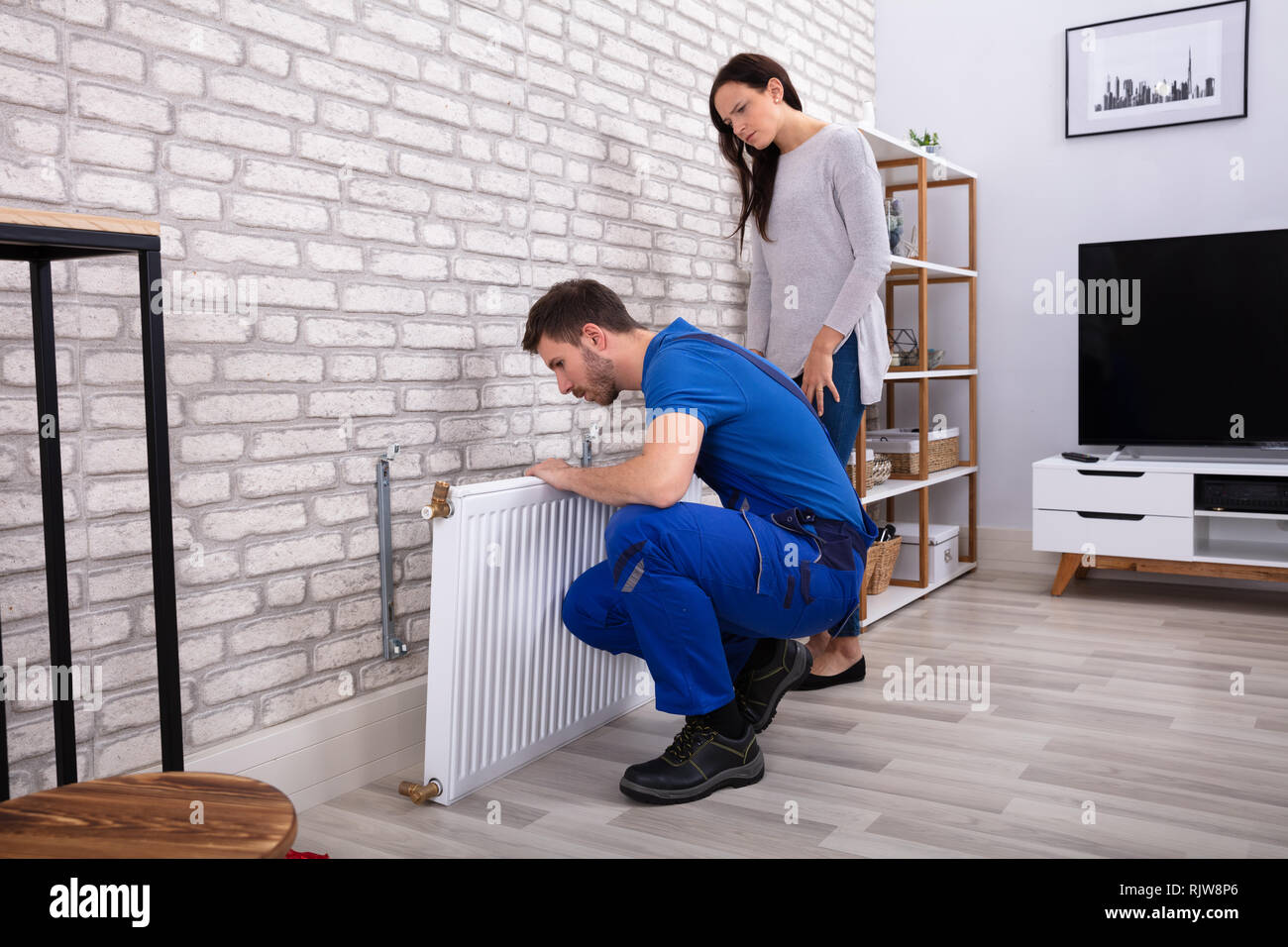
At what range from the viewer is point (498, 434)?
7.29 ft

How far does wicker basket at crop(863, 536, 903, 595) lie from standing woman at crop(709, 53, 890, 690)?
0.62 metres

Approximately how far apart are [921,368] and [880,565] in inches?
27.7

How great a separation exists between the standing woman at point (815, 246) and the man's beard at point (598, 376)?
62 cm

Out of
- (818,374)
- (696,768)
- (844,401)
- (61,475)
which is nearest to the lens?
(61,475)

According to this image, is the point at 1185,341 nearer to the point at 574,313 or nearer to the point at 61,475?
the point at 574,313

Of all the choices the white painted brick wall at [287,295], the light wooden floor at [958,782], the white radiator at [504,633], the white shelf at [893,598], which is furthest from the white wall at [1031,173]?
the white radiator at [504,633]

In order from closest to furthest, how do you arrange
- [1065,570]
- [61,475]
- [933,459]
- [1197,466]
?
1. [61,475]
2. [1197,466]
3. [1065,570]
4. [933,459]

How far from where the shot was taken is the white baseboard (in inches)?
67.6

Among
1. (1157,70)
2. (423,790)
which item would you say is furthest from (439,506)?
(1157,70)

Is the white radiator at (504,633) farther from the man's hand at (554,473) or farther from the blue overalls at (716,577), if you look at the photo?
the blue overalls at (716,577)

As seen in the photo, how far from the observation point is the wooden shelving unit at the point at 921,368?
3.30m

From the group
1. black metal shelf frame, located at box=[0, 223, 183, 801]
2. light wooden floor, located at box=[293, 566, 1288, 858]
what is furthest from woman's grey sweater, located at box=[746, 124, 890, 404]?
black metal shelf frame, located at box=[0, 223, 183, 801]

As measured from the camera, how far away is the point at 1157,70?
3609 millimetres
